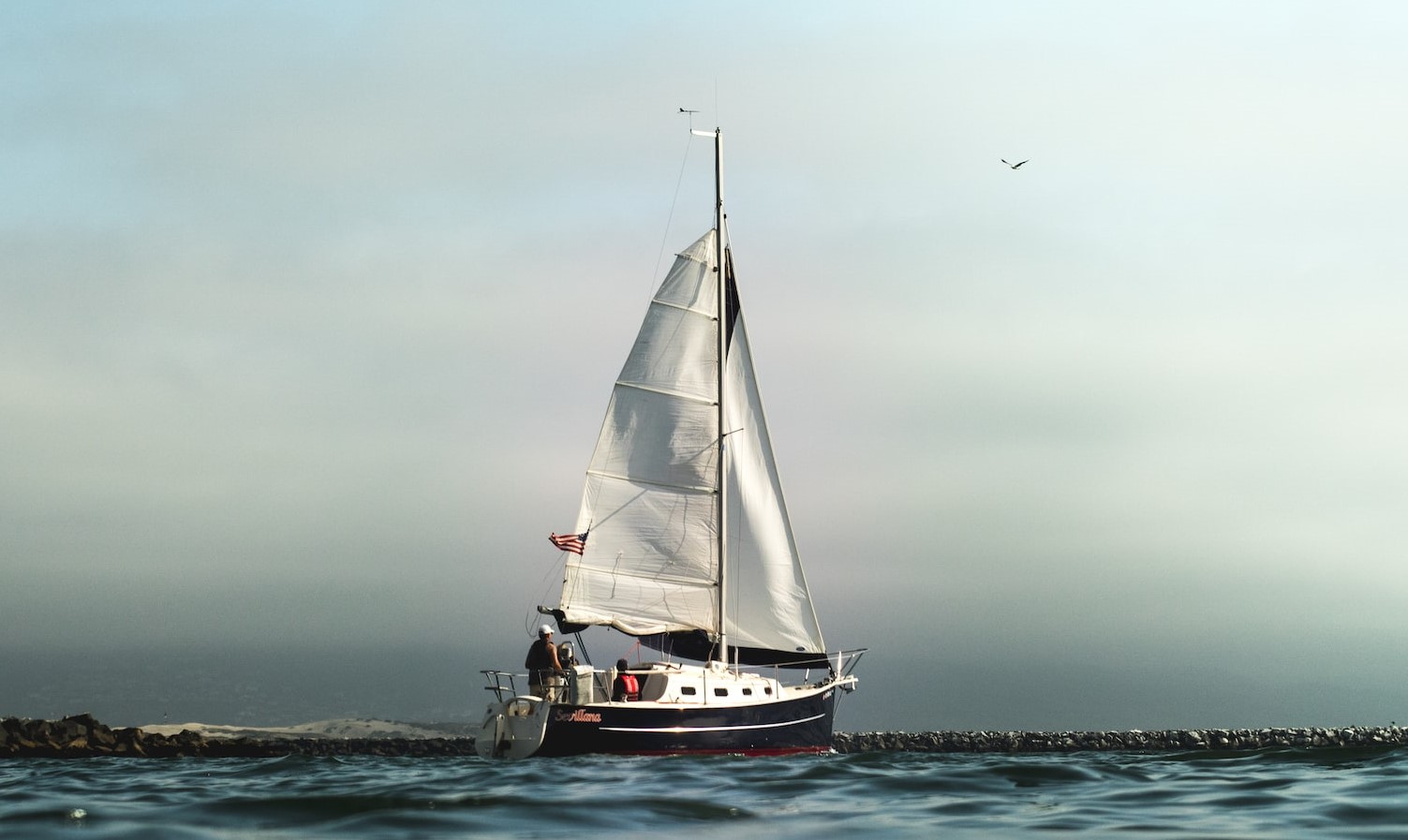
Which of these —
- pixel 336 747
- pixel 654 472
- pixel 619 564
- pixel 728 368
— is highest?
pixel 728 368

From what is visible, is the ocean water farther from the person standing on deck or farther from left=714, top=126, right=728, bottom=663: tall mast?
left=714, top=126, right=728, bottom=663: tall mast

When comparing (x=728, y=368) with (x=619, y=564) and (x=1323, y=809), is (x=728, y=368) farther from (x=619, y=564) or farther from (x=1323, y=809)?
(x=1323, y=809)

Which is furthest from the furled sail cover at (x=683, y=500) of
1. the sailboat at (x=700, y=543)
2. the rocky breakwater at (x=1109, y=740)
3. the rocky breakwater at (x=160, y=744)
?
the rocky breakwater at (x=160, y=744)

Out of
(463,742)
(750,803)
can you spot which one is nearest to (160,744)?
(463,742)

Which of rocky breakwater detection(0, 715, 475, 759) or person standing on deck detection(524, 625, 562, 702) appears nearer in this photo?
person standing on deck detection(524, 625, 562, 702)

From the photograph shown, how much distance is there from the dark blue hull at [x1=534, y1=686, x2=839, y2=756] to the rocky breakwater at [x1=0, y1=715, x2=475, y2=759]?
22.2 m

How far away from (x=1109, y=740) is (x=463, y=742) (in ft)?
97.2

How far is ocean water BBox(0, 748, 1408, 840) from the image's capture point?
13711 mm

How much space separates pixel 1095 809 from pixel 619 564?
22.9 meters

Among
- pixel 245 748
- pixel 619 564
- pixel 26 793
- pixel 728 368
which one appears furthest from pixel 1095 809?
pixel 245 748

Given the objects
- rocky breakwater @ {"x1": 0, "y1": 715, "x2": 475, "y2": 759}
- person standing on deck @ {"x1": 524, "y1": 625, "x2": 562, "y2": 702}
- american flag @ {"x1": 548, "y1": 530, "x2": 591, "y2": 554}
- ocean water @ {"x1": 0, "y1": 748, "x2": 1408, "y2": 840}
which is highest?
american flag @ {"x1": 548, "y1": 530, "x2": 591, "y2": 554}

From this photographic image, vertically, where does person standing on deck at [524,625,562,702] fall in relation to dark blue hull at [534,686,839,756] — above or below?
above

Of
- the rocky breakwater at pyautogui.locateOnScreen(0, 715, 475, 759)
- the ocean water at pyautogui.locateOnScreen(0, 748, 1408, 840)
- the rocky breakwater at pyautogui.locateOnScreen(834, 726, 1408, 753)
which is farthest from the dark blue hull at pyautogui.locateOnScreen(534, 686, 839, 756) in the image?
the rocky breakwater at pyautogui.locateOnScreen(0, 715, 475, 759)

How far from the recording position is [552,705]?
3092 cm
